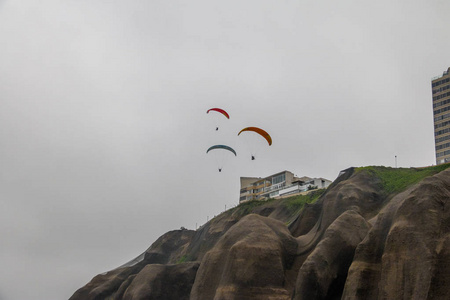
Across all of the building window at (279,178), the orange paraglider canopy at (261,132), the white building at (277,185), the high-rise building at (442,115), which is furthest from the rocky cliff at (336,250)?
the high-rise building at (442,115)

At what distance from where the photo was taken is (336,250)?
36781 millimetres

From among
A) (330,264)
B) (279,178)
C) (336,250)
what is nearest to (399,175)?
(336,250)

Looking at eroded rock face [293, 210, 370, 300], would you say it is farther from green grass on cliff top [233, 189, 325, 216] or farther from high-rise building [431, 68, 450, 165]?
high-rise building [431, 68, 450, 165]

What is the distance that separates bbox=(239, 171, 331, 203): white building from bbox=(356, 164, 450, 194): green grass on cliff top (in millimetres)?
24475

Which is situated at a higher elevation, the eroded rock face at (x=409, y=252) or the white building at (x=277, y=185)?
the white building at (x=277, y=185)

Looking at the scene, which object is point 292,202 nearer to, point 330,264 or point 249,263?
point 249,263

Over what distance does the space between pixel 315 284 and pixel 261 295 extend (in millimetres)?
7062

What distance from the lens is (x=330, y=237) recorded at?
3741cm

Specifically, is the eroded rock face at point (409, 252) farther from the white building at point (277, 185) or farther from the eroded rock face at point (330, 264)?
the white building at point (277, 185)

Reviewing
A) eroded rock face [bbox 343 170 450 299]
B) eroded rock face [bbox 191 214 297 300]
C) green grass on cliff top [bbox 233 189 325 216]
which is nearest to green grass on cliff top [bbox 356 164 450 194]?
green grass on cliff top [bbox 233 189 325 216]

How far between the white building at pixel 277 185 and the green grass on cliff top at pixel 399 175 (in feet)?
80.3

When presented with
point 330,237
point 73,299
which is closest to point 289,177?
point 73,299

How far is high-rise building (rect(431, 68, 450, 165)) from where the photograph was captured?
340 feet

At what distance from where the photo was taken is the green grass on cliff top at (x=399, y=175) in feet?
162
